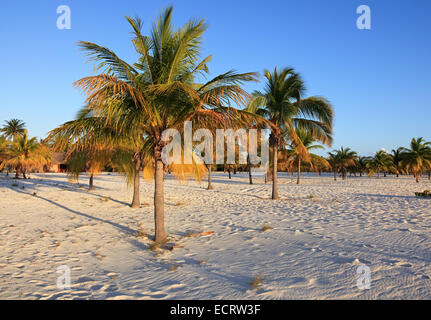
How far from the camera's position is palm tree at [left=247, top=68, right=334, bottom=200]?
39.7 feet

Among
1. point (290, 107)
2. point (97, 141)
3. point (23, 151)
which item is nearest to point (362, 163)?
point (290, 107)

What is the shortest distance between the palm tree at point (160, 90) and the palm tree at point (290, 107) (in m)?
6.89

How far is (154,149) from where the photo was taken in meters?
6.11

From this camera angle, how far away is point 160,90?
5.04 meters

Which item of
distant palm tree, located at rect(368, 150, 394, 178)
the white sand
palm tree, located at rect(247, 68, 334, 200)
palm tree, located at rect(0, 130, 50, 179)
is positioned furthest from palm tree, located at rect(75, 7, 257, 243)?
distant palm tree, located at rect(368, 150, 394, 178)

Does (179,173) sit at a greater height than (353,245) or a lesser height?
greater

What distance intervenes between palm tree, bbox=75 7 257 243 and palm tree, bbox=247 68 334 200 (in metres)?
6.89

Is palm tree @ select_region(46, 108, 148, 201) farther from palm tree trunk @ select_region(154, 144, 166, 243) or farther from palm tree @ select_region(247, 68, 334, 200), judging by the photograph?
palm tree @ select_region(247, 68, 334, 200)

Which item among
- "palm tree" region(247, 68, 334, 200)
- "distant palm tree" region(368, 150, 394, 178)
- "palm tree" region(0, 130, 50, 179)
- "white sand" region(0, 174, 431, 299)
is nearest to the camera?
"white sand" region(0, 174, 431, 299)

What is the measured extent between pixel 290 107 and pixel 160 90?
8.73 meters

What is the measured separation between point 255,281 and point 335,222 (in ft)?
15.9
